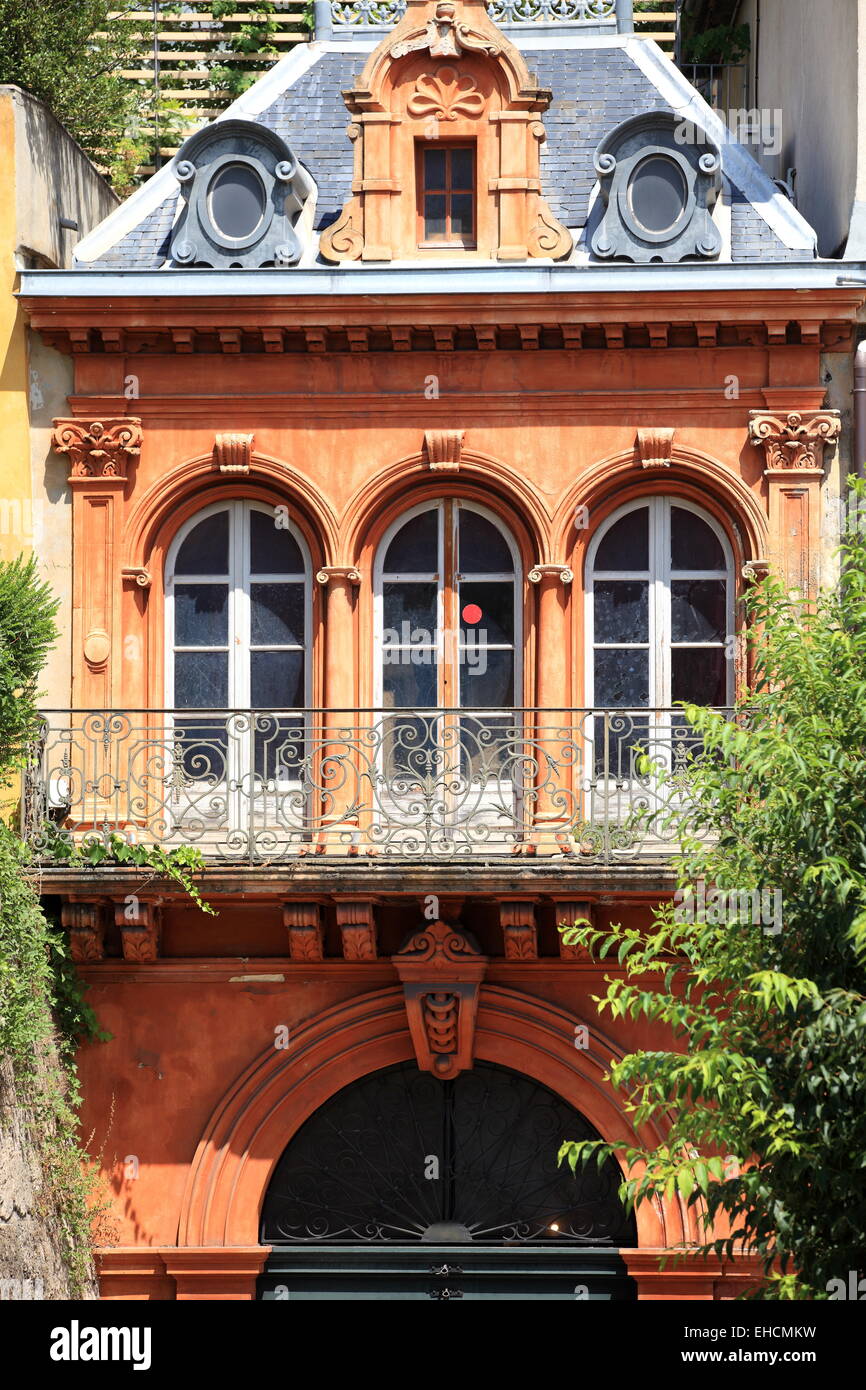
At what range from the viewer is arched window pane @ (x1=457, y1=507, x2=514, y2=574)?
54.8 feet

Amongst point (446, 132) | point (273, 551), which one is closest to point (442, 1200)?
point (273, 551)

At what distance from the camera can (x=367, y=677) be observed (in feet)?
54.2

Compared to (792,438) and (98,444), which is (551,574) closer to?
(792,438)

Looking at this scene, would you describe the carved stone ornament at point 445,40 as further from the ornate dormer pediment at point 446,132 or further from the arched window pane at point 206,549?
the arched window pane at point 206,549

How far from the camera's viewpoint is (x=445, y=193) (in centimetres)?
1684

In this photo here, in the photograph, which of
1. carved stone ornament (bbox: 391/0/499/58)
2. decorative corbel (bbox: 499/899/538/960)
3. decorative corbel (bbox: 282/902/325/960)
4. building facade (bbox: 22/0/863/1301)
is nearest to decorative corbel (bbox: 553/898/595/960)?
building facade (bbox: 22/0/863/1301)

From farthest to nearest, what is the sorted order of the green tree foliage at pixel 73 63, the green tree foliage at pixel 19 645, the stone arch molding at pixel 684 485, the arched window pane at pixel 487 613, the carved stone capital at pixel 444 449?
the green tree foliage at pixel 73 63 < the arched window pane at pixel 487 613 < the carved stone capital at pixel 444 449 < the stone arch molding at pixel 684 485 < the green tree foliage at pixel 19 645

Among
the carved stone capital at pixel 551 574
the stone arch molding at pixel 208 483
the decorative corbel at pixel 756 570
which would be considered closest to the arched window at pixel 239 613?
the stone arch molding at pixel 208 483

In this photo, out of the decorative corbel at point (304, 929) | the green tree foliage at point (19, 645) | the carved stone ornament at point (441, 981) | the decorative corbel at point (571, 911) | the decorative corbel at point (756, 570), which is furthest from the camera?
the decorative corbel at point (756, 570)

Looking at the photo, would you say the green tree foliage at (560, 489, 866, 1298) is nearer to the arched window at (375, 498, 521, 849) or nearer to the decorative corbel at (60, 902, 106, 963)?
the arched window at (375, 498, 521, 849)

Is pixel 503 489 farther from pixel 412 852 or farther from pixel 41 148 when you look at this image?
pixel 41 148

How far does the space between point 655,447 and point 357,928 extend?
13.7 feet

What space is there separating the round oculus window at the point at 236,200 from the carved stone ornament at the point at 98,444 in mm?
1694

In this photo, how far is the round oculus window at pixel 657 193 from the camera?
1659cm
